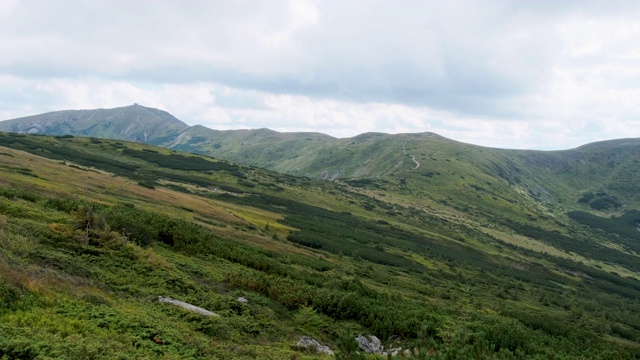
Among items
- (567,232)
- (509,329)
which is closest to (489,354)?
(509,329)

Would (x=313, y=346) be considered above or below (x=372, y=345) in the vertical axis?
above

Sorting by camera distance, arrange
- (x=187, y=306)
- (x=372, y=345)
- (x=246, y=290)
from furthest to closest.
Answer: (x=246, y=290), (x=372, y=345), (x=187, y=306)

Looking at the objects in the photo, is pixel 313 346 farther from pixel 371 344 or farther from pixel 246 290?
pixel 246 290

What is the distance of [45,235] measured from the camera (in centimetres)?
2639

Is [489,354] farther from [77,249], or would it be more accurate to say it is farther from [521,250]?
[521,250]

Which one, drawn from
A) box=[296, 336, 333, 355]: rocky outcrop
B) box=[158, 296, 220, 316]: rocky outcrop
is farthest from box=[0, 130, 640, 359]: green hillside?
box=[296, 336, 333, 355]: rocky outcrop

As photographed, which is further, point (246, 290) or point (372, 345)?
point (246, 290)

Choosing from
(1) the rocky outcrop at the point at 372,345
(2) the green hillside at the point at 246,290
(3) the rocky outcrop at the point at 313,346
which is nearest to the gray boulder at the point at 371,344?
(1) the rocky outcrop at the point at 372,345

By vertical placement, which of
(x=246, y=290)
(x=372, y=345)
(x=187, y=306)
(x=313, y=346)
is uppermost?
(x=187, y=306)

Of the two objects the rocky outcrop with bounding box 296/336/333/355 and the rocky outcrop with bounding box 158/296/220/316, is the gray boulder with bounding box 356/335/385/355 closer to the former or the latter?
the rocky outcrop with bounding box 296/336/333/355

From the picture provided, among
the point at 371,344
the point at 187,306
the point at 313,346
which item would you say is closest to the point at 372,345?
the point at 371,344

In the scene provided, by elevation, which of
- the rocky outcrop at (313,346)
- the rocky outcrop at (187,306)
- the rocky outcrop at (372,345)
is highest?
the rocky outcrop at (187,306)

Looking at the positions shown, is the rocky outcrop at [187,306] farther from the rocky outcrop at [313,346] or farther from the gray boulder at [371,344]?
the gray boulder at [371,344]

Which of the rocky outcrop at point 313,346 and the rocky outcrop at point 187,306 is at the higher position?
the rocky outcrop at point 187,306
